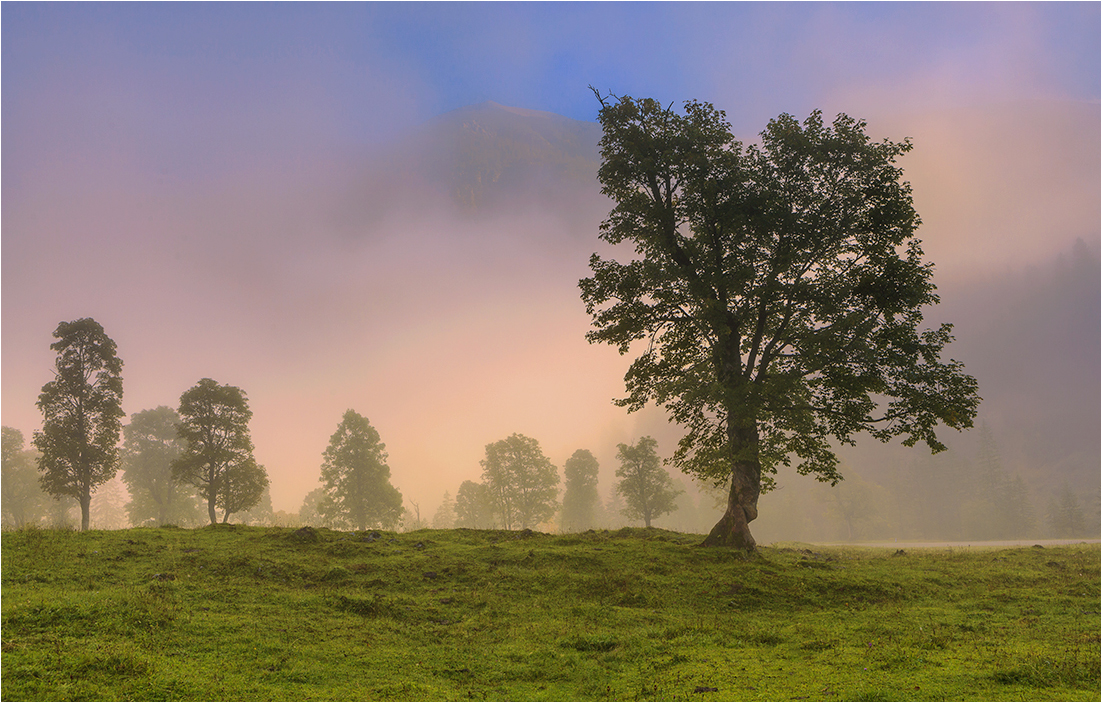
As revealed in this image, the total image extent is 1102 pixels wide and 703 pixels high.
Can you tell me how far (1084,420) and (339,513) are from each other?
224303 millimetres

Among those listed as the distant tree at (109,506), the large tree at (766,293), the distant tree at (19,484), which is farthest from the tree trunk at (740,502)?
the distant tree at (109,506)

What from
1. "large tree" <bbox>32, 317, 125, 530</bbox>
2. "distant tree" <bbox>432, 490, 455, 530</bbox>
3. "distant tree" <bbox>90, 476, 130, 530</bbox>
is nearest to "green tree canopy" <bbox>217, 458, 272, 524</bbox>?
"large tree" <bbox>32, 317, 125, 530</bbox>

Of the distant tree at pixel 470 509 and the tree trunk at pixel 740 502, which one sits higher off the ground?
the tree trunk at pixel 740 502

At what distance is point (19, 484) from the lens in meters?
62.0

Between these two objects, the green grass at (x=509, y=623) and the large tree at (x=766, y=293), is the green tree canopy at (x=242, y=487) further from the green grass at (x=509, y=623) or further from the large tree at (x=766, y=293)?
the large tree at (x=766, y=293)

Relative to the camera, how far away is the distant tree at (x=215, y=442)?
3959 cm

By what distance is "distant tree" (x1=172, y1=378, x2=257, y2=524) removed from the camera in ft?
130

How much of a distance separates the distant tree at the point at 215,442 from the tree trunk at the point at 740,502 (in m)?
35.9

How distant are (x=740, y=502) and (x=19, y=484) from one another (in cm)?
8022

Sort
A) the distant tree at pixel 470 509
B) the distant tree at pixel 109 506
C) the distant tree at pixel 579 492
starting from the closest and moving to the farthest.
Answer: the distant tree at pixel 579 492 < the distant tree at pixel 470 509 < the distant tree at pixel 109 506

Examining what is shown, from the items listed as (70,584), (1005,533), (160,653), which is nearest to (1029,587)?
(160,653)

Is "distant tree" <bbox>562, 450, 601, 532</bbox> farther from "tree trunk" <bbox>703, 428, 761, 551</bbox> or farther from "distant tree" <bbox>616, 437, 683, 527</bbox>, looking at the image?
"tree trunk" <bbox>703, 428, 761, 551</bbox>

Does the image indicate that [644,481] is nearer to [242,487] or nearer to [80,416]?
[242,487]

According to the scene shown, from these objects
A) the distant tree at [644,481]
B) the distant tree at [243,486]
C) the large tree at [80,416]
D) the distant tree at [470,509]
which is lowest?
the distant tree at [470,509]
